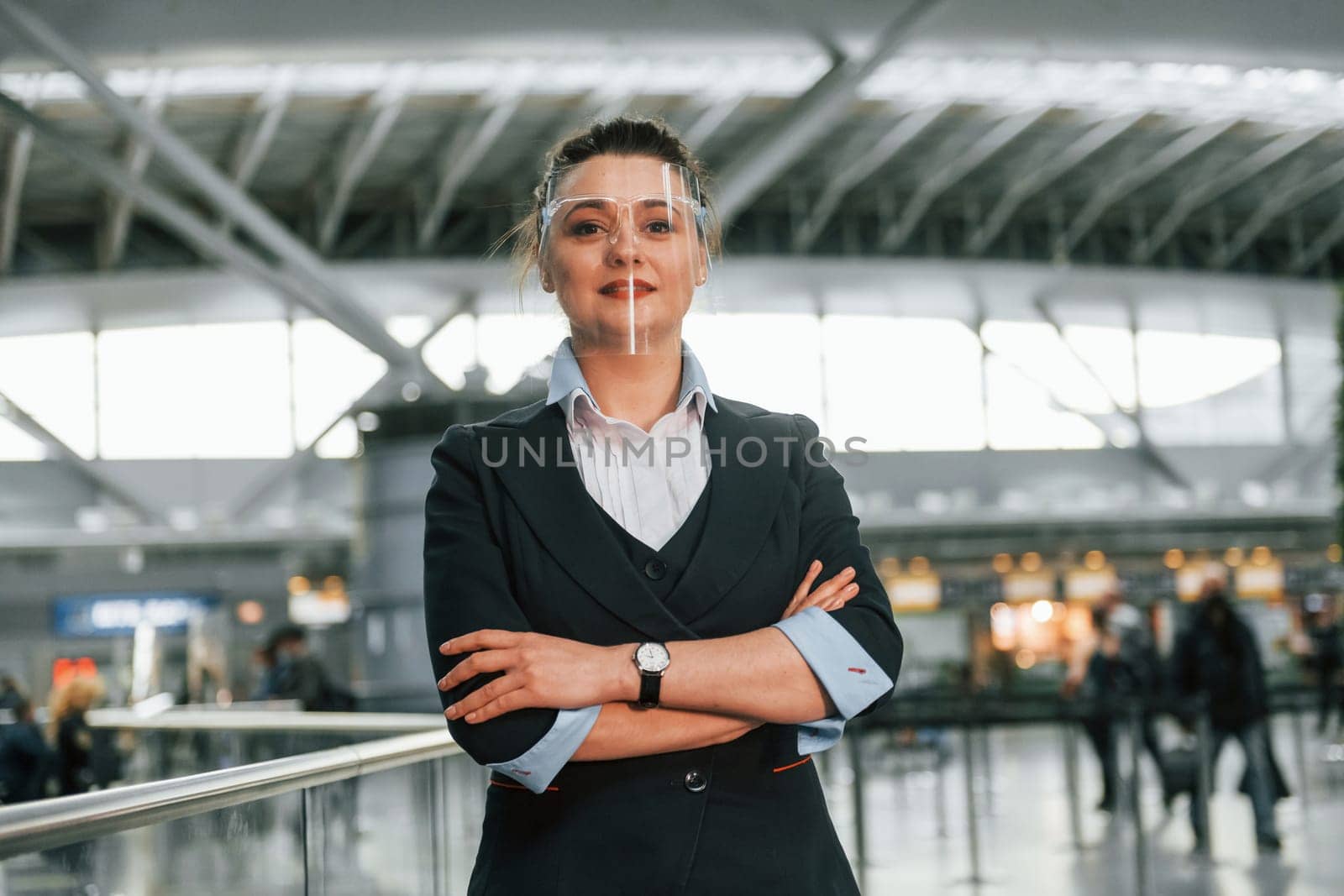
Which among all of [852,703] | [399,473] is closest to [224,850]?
[852,703]

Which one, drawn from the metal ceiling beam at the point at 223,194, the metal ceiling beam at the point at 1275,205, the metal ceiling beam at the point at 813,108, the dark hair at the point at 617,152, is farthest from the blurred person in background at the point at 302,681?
the metal ceiling beam at the point at 1275,205

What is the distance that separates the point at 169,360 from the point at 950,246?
18.1 meters

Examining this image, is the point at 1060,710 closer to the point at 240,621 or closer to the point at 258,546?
the point at 240,621

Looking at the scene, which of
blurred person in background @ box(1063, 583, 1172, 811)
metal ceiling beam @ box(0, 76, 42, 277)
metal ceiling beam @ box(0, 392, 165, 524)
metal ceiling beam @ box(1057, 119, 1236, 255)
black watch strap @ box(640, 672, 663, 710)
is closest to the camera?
black watch strap @ box(640, 672, 663, 710)

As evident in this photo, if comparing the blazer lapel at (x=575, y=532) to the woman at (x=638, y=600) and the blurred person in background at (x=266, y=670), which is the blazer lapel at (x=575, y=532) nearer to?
the woman at (x=638, y=600)

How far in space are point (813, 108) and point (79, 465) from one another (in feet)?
65.8

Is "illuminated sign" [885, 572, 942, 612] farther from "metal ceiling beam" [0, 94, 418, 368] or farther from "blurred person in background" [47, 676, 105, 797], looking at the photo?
"blurred person in background" [47, 676, 105, 797]

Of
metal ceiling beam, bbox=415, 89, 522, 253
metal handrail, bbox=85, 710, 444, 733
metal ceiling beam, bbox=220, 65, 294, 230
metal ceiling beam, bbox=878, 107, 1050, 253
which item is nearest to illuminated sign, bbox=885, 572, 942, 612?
metal ceiling beam, bbox=878, 107, 1050, 253

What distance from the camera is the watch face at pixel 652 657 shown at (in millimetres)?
1541

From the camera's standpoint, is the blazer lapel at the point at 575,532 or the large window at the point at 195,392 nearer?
the blazer lapel at the point at 575,532

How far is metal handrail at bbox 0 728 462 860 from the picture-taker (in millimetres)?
1938

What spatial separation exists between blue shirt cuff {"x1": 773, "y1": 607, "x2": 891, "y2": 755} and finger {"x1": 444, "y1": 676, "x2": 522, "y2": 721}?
1.06ft

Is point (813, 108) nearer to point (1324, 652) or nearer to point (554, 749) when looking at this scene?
point (1324, 652)

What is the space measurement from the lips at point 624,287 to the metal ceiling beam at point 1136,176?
93.5ft
